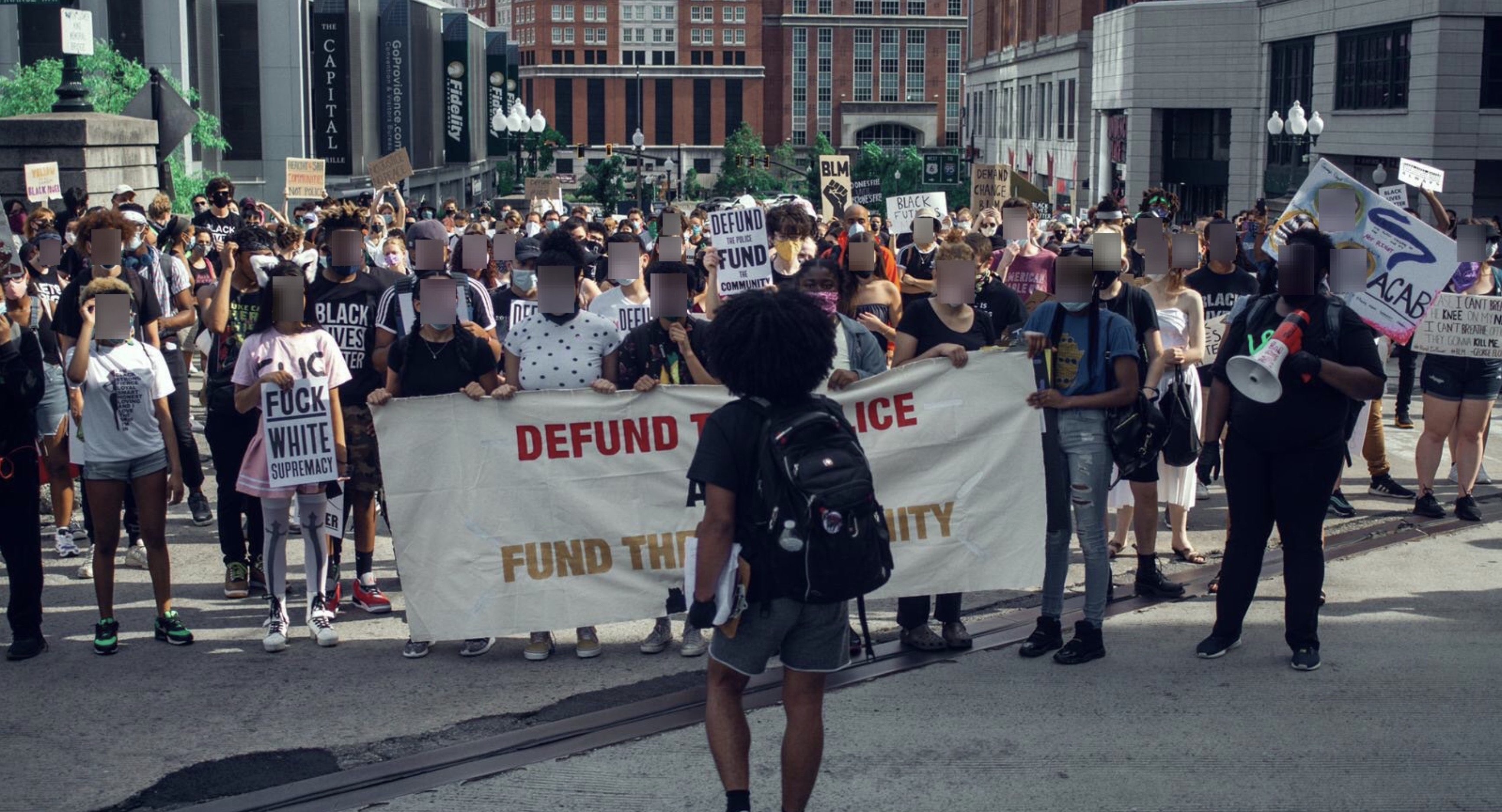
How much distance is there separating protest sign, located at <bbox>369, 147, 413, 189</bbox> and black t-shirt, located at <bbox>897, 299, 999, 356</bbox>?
13.0 metres

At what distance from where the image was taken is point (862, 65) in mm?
149125

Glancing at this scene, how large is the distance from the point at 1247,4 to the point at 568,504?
5100cm

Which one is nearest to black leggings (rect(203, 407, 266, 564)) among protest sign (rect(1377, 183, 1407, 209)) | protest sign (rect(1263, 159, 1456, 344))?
protest sign (rect(1263, 159, 1456, 344))

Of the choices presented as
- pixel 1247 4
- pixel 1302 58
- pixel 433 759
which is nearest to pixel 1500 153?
pixel 1302 58

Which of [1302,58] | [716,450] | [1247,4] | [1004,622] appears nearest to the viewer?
[716,450]

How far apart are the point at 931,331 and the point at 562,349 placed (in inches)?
70.0

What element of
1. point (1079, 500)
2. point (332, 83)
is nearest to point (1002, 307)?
point (1079, 500)

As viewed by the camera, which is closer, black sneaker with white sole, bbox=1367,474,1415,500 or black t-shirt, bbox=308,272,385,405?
black t-shirt, bbox=308,272,385,405

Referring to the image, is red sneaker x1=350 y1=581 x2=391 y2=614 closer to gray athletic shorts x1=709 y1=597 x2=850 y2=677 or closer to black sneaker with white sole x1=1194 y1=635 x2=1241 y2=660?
gray athletic shorts x1=709 y1=597 x2=850 y2=677

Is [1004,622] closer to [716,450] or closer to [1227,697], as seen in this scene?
[1227,697]

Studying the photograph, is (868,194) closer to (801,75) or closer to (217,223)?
(217,223)

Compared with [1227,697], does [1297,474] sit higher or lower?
higher

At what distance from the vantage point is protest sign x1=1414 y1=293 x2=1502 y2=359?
10195 mm

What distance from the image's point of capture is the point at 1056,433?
7355 mm
